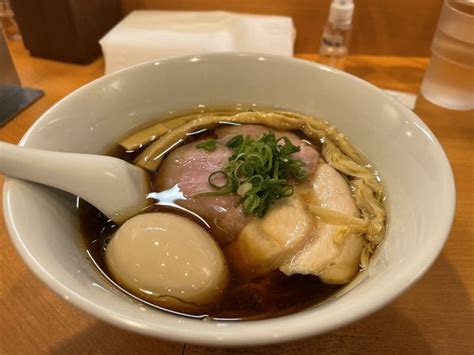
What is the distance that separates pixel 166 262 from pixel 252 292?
0.63 ft

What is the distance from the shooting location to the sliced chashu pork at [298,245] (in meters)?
0.84

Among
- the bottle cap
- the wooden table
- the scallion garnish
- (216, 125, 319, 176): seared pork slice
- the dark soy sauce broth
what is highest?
the bottle cap

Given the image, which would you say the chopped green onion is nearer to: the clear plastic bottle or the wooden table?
the wooden table

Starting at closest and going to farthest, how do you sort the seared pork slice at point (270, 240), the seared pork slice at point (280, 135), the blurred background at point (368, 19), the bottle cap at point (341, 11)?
the seared pork slice at point (270, 240)
the seared pork slice at point (280, 135)
the bottle cap at point (341, 11)
the blurred background at point (368, 19)

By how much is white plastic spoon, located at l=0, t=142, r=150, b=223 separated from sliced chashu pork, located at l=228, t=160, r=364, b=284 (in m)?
0.26

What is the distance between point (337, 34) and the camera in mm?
1641

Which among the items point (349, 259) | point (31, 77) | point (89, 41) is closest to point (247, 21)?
point (89, 41)

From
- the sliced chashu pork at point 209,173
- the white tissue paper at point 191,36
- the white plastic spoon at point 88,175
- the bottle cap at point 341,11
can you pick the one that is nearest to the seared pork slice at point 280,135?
the sliced chashu pork at point 209,173

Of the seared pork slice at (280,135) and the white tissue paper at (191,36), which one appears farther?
the white tissue paper at (191,36)

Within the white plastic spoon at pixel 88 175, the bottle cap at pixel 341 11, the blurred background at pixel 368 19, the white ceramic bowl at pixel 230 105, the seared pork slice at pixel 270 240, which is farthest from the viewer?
the blurred background at pixel 368 19

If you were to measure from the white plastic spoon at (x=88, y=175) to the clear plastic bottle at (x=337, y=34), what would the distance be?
0.95m

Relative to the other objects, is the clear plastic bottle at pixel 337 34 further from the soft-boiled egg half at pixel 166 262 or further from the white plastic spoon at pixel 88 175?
the soft-boiled egg half at pixel 166 262

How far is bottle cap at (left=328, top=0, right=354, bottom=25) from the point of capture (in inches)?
59.6

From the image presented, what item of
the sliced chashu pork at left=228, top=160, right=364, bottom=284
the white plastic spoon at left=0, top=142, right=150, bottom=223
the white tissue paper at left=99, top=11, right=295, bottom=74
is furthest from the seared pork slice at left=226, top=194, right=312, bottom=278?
the white tissue paper at left=99, top=11, right=295, bottom=74
